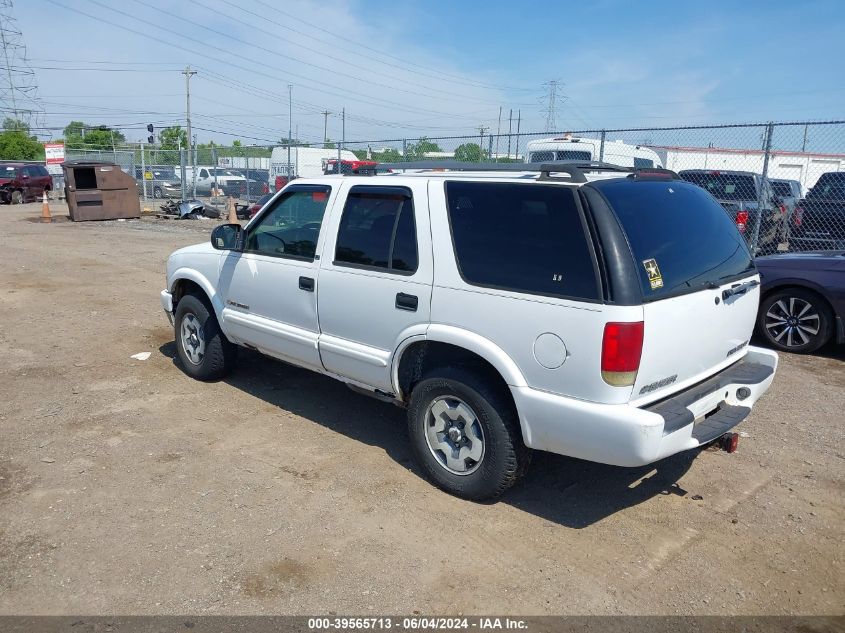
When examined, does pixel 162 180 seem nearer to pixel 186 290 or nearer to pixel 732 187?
pixel 732 187

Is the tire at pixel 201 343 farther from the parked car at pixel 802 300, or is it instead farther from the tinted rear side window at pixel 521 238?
the parked car at pixel 802 300

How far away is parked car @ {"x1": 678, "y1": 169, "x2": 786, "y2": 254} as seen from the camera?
1091cm

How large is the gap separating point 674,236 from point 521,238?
845mm

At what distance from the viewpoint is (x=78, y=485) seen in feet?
13.6

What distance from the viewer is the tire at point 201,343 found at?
18.9 feet

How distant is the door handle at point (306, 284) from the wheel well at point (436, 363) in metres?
0.93

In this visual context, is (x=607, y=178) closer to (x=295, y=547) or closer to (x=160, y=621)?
(x=295, y=547)

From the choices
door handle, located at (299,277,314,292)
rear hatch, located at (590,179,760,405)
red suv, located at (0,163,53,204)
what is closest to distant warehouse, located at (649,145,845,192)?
rear hatch, located at (590,179,760,405)

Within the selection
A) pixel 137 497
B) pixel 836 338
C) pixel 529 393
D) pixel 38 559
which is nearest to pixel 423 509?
pixel 529 393

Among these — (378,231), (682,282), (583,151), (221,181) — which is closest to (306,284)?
(378,231)

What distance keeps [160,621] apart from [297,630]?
600 mm

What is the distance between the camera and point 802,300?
6891 mm

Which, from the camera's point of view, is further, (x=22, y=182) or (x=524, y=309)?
(x=22, y=182)

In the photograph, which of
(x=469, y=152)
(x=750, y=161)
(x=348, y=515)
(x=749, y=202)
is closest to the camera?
(x=348, y=515)
